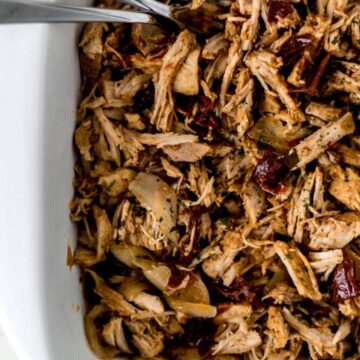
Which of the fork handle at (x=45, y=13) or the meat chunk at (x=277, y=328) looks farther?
the meat chunk at (x=277, y=328)

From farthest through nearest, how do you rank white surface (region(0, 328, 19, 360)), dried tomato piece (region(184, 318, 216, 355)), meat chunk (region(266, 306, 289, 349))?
white surface (region(0, 328, 19, 360))
dried tomato piece (region(184, 318, 216, 355))
meat chunk (region(266, 306, 289, 349))

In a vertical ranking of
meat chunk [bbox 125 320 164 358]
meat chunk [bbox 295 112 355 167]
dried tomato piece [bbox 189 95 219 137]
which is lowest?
meat chunk [bbox 125 320 164 358]

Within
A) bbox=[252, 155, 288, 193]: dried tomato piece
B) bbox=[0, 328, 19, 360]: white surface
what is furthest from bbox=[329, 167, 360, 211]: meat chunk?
bbox=[0, 328, 19, 360]: white surface

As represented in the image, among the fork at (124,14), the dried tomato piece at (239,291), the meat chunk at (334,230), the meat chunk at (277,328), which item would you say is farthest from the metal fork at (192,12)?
the meat chunk at (277,328)

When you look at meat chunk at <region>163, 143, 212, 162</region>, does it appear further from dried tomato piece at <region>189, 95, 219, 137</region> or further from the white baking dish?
the white baking dish

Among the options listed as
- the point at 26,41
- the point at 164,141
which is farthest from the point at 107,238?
the point at 26,41

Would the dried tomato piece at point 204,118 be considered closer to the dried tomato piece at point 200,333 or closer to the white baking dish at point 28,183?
the white baking dish at point 28,183

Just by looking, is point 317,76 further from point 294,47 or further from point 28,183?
point 28,183

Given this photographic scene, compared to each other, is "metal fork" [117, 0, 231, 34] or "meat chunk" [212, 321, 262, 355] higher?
"metal fork" [117, 0, 231, 34]
